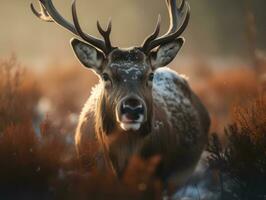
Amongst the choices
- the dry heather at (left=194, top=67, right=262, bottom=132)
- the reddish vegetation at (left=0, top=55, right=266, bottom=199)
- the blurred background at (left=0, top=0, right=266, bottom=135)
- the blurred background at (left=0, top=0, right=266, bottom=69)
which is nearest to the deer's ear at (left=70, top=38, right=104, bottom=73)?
the reddish vegetation at (left=0, top=55, right=266, bottom=199)

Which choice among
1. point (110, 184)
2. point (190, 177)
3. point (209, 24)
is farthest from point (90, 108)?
point (209, 24)

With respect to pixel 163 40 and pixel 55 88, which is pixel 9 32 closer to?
pixel 55 88

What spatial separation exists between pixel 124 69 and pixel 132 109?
702 millimetres

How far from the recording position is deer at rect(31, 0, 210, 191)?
23.7 feet

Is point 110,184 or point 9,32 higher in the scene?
point 9,32

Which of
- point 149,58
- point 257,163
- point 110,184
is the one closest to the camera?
point 110,184

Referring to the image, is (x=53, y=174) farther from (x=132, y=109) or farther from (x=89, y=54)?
(x=89, y=54)

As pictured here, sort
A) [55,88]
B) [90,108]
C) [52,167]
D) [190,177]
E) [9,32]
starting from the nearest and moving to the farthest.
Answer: [52,167] < [90,108] < [190,177] < [55,88] < [9,32]

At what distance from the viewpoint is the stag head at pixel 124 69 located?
6.93m

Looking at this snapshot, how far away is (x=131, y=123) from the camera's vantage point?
688cm

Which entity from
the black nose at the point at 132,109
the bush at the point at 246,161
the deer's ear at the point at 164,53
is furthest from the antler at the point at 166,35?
the bush at the point at 246,161

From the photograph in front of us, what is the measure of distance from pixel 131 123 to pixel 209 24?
3205 centimetres

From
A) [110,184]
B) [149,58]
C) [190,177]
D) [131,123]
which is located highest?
[149,58]

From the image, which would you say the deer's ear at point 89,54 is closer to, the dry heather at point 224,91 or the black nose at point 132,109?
the black nose at point 132,109
